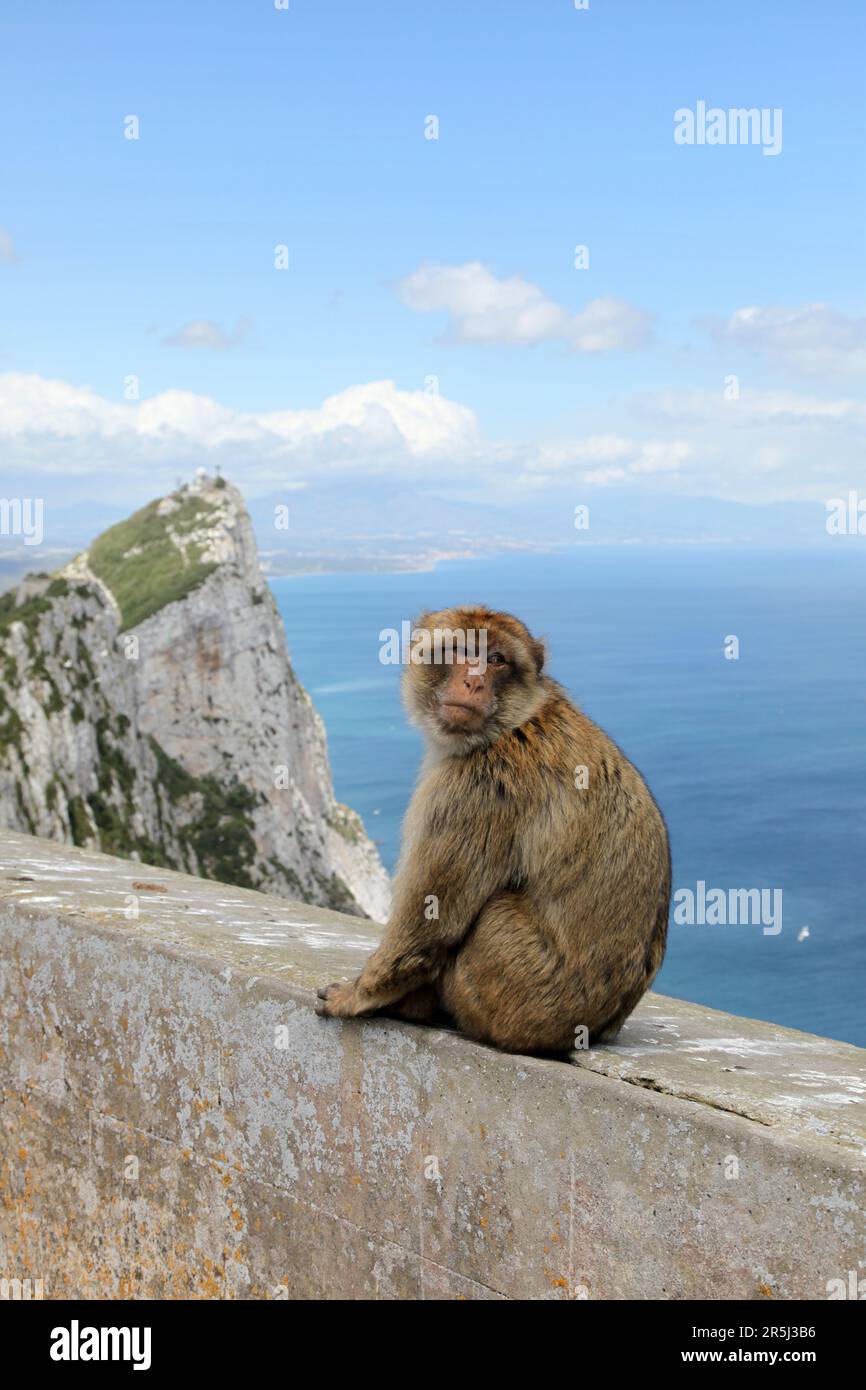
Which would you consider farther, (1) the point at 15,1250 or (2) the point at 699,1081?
Result: (1) the point at 15,1250

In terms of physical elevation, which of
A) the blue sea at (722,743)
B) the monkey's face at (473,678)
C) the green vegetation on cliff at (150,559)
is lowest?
the blue sea at (722,743)

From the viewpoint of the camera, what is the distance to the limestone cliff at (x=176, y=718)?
121 feet

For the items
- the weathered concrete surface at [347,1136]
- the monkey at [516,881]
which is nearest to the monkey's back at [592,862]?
the monkey at [516,881]

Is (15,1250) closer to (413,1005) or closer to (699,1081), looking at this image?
(413,1005)

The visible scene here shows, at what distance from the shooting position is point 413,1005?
2.98 metres

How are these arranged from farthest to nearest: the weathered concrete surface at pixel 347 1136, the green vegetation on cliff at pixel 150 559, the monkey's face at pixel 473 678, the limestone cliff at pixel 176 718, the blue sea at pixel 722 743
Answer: the green vegetation on cliff at pixel 150 559 → the blue sea at pixel 722 743 → the limestone cliff at pixel 176 718 → the monkey's face at pixel 473 678 → the weathered concrete surface at pixel 347 1136

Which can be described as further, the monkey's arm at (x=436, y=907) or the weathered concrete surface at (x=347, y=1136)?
the monkey's arm at (x=436, y=907)

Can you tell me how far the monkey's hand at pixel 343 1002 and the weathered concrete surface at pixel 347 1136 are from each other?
42mm

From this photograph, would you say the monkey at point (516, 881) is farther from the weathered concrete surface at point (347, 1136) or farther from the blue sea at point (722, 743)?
the blue sea at point (722, 743)
